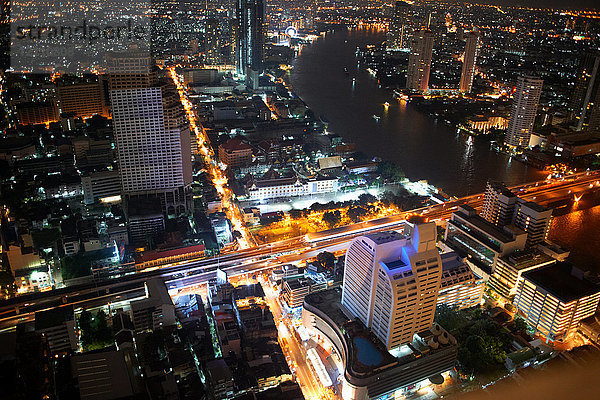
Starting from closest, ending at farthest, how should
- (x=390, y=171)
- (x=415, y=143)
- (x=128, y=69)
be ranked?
1. (x=128, y=69)
2. (x=390, y=171)
3. (x=415, y=143)

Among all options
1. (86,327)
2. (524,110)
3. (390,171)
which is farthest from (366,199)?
(524,110)

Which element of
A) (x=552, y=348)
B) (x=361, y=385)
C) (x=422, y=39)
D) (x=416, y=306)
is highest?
(x=422, y=39)

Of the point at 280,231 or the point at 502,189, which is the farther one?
the point at 280,231

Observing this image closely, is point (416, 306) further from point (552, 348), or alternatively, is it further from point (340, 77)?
point (340, 77)

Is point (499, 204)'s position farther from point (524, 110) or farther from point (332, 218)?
point (524, 110)

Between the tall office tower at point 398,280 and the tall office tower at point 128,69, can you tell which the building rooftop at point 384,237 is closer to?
the tall office tower at point 398,280

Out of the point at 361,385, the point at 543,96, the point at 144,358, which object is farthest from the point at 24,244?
the point at 543,96

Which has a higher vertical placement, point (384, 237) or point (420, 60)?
point (420, 60)
